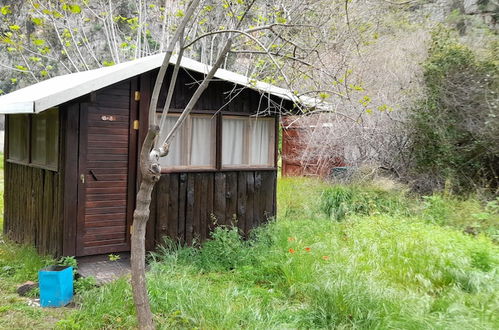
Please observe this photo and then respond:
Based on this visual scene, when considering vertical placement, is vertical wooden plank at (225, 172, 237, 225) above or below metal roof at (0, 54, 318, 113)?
below

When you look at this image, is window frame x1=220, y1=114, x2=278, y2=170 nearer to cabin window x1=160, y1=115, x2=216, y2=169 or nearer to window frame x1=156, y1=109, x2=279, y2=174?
window frame x1=156, y1=109, x2=279, y2=174

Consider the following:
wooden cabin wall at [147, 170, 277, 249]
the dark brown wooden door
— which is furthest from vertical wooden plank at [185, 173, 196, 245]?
the dark brown wooden door

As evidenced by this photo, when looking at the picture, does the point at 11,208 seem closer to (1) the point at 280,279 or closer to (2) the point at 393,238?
(1) the point at 280,279

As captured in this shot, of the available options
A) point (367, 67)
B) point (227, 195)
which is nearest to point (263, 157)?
point (227, 195)

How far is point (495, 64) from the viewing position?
31.7 ft

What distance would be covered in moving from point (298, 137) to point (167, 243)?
9.55 m

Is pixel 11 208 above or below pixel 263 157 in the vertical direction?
below

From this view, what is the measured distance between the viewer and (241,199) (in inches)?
281

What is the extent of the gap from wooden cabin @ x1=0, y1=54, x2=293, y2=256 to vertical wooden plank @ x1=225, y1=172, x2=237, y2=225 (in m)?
0.01

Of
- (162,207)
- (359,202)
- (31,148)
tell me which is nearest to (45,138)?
(31,148)

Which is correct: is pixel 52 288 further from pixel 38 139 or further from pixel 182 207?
pixel 38 139

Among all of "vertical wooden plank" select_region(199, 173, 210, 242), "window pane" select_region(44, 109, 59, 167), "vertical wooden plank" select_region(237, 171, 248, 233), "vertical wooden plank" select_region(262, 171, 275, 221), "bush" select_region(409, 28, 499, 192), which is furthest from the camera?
"bush" select_region(409, 28, 499, 192)

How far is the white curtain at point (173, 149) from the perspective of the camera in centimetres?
632

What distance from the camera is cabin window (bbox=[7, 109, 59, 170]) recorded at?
6.05 metres
